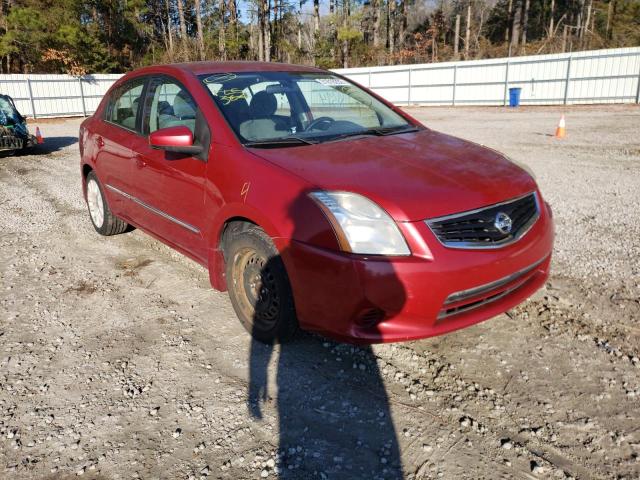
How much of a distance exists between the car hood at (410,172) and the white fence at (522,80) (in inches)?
887

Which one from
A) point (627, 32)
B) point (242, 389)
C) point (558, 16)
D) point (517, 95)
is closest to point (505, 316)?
point (242, 389)

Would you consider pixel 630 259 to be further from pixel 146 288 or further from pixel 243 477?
pixel 146 288

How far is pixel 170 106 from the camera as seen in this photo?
409 cm

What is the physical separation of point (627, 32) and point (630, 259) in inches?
1366

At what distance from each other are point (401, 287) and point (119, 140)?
3.26 m

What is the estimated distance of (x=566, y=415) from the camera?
2562 mm

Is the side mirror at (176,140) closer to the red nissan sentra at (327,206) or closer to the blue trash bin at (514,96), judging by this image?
the red nissan sentra at (327,206)

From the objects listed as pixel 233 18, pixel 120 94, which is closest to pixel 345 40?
pixel 233 18

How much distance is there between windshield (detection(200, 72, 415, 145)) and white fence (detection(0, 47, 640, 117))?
72.1 feet

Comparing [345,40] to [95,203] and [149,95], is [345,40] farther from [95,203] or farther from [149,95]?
[149,95]

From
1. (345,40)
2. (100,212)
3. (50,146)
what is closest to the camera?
(100,212)

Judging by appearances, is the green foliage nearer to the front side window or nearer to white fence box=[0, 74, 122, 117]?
white fence box=[0, 74, 122, 117]

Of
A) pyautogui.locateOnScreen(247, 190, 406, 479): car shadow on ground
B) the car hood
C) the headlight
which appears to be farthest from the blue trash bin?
the headlight

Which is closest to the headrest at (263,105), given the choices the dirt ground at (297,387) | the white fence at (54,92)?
the dirt ground at (297,387)
